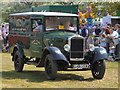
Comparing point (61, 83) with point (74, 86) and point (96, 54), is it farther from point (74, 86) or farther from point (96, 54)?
point (96, 54)

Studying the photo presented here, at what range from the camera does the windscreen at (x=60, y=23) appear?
1142cm

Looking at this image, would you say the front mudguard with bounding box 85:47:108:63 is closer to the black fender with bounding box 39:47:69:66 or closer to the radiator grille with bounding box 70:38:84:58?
the radiator grille with bounding box 70:38:84:58

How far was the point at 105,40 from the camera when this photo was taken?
56.1ft

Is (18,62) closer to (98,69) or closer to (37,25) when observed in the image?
(37,25)

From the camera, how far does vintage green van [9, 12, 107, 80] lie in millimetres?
10555

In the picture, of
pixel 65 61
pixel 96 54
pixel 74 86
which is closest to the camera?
pixel 74 86

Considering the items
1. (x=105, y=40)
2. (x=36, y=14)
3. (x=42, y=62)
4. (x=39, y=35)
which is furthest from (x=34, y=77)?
(x=105, y=40)

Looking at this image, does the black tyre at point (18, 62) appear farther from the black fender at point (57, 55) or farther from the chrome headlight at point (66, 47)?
the chrome headlight at point (66, 47)

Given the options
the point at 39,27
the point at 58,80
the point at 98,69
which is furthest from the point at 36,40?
the point at 98,69

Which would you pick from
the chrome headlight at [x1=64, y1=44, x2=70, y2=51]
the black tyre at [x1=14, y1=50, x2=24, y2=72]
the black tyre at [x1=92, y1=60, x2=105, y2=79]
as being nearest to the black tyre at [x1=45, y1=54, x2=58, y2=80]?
the chrome headlight at [x1=64, y1=44, x2=70, y2=51]

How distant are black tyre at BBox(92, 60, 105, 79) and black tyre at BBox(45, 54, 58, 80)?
5.17 ft

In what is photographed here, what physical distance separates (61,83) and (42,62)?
1.44m

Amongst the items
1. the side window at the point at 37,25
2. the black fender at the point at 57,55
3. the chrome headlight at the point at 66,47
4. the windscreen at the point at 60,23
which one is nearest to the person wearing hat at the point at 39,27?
the side window at the point at 37,25

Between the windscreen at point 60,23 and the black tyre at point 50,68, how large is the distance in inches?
51.0
